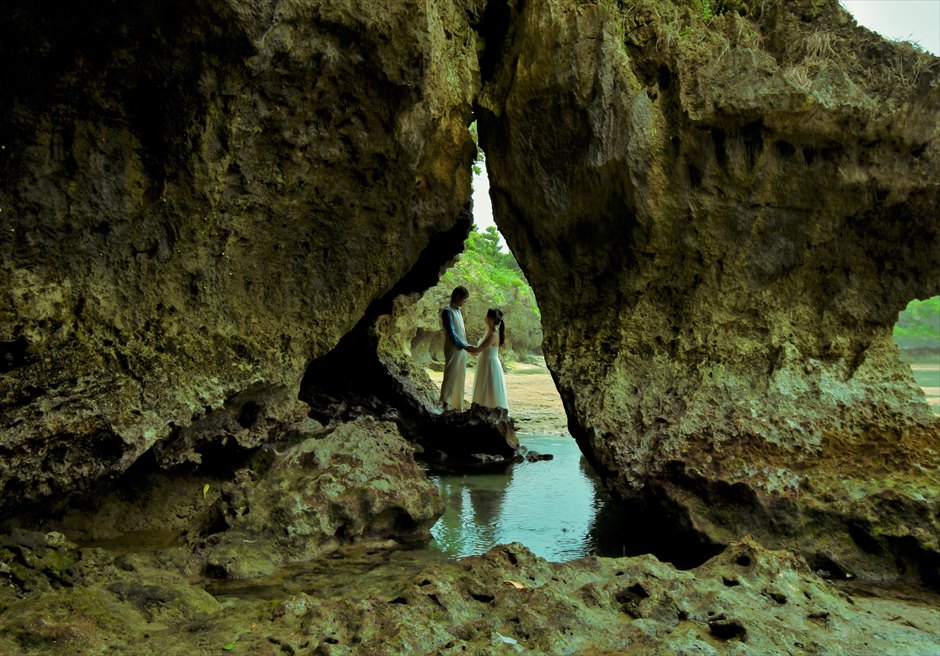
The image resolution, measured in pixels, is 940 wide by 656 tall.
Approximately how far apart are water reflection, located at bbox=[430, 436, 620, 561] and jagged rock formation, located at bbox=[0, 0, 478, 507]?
1655 millimetres

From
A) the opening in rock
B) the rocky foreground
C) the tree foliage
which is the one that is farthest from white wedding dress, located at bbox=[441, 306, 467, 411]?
the opening in rock

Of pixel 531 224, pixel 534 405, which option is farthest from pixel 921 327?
pixel 531 224

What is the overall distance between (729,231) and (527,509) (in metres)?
2.88

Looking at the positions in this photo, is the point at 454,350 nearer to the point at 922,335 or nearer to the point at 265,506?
the point at 265,506

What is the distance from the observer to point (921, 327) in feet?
117

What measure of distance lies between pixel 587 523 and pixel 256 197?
3.61 metres

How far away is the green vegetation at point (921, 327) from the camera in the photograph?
3541cm

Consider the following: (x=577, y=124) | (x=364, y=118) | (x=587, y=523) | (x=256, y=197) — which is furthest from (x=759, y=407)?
(x=256, y=197)

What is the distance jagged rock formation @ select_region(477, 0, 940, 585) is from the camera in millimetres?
5352

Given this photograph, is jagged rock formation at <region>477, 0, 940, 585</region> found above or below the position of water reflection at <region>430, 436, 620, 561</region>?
above

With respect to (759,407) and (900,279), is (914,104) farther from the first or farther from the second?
(759,407)

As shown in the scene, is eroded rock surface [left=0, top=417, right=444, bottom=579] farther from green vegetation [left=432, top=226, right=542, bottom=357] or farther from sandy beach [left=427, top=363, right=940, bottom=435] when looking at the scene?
green vegetation [left=432, top=226, right=542, bottom=357]

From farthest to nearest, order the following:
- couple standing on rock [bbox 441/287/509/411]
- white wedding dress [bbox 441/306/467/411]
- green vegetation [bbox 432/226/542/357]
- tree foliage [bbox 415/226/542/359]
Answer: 1. green vegetation [bbox 432/226/542/357]
2. tree foliage [bbox 415/226/542/359]
3. white wedding dress [bbox 441/306/467/411]
4. couple standing on rock [bbox 441/287/509/411]

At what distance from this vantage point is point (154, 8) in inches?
160
